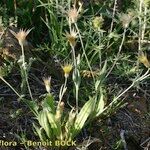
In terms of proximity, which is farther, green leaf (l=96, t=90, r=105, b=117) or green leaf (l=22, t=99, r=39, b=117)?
green leaf (l=96, t=90, r=105, b=117)

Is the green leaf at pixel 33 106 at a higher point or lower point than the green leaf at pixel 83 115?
higher

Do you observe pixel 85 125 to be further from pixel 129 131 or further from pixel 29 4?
pixel 29 4

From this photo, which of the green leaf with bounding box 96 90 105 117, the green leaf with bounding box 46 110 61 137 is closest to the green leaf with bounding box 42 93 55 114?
the green leaf with bounding box 46 110 61 137

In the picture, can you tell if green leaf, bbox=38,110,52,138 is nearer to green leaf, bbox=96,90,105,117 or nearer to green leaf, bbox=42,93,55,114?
green leaf, bbox=42,93,55,114

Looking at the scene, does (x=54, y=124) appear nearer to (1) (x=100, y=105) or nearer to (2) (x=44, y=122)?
(2) (x=44, y=122)

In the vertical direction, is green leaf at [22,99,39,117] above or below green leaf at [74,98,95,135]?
above

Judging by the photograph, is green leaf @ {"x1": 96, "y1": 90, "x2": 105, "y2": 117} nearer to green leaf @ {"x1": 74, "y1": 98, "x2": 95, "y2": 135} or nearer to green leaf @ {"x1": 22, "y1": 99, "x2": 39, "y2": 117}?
green leaf @ {"x1": 74, "y1": 98, "x2": 95, "y2": 135}

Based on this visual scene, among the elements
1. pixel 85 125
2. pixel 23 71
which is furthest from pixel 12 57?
pixel 85 125

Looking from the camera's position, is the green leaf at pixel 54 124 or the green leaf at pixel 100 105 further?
the green leaf at pixel 100 105

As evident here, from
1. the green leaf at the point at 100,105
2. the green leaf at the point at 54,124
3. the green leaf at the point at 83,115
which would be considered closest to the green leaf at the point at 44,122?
the green leaf at the point at 54,124

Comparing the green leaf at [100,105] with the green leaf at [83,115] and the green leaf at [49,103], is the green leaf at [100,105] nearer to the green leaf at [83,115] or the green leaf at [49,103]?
the green leaf at [83,115]

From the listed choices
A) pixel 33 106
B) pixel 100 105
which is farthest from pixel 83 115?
pixel 33 106

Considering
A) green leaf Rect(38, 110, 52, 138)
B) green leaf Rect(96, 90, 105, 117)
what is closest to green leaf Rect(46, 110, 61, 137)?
green leaf Rect(38, 110, 52, 138)
